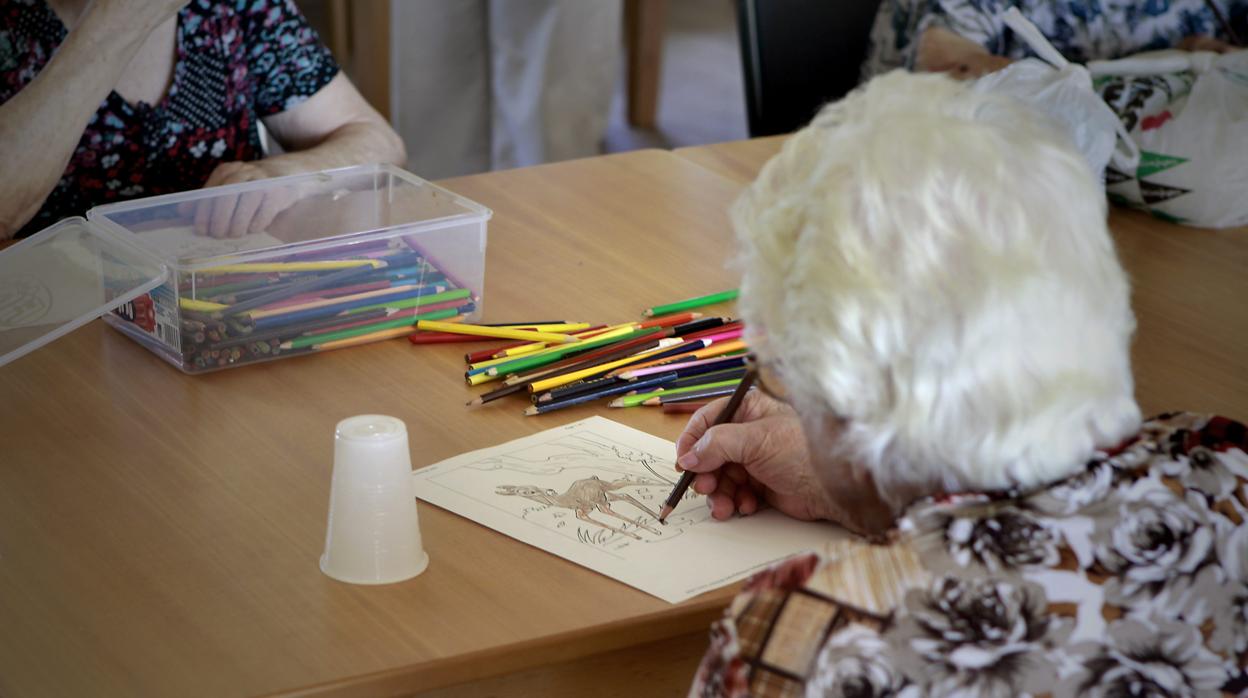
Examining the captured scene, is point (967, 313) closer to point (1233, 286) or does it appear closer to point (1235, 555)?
point (1235, 555)

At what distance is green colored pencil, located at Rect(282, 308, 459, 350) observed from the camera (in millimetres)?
1411

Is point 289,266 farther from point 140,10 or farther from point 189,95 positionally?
point 189,95

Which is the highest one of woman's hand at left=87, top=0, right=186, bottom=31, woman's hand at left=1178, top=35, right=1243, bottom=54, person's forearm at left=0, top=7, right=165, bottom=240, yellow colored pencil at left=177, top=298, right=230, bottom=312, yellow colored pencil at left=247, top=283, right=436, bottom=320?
woman's hand at left=87, top=0, right=186, bottom=31

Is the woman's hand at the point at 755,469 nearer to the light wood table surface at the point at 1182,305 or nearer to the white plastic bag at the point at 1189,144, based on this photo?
the light wood table surface at the point at 1182,305

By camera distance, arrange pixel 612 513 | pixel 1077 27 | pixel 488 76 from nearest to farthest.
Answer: pixel 612 513, pixel 1077 27, pixel 488 76

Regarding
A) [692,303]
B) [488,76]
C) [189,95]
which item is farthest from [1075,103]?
Answer: [488,76]

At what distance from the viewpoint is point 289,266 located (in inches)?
55.1

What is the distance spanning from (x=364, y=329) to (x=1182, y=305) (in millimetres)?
1031

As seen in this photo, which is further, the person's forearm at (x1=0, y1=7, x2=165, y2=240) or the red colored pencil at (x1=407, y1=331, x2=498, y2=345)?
the person's forearm at (x1=0, y1=7, x2=165, y2=240)

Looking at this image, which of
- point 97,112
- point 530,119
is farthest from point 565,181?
point 530,119

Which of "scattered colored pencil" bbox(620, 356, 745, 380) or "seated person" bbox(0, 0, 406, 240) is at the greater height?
"seated person" bbox(0, 0, 406, 240)

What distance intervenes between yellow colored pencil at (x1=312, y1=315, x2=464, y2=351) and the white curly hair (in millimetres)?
704

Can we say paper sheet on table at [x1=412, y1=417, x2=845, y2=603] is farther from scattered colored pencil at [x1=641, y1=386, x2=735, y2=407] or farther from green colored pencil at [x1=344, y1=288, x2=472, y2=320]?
green colored pencil at [x1=344, y1=288, x2=472, y2=320]

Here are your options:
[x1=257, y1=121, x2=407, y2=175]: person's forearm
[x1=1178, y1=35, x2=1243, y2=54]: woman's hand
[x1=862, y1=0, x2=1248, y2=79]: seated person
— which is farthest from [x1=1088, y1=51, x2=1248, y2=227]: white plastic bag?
[x1=257, y1=121, x2=407, y2=175]: person's forearm
